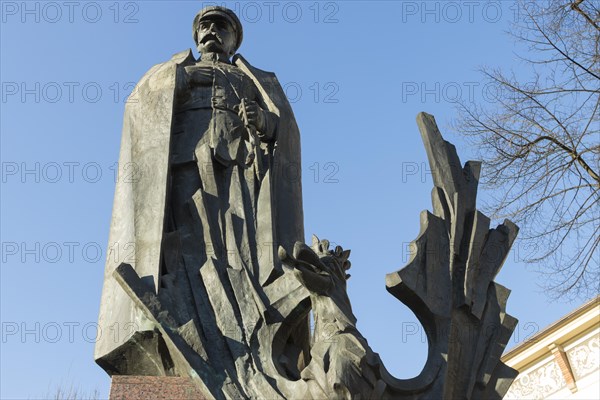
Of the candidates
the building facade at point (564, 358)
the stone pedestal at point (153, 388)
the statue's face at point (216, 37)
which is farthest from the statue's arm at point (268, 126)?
the building facade at point (564, 358)

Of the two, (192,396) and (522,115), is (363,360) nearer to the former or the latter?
(192,396)

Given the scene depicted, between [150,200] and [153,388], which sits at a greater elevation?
[150,200]

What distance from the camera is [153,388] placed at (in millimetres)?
6359

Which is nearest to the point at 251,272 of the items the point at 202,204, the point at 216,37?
the point at 202,204

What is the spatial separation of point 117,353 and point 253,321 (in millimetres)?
999

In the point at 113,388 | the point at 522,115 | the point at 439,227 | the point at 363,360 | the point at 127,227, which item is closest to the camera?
the point at 363,360

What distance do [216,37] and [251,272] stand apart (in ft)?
9.34

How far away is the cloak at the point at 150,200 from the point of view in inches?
276

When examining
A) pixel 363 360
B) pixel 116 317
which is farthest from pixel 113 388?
pixel 363 360

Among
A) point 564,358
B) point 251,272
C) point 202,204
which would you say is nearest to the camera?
point 251,272

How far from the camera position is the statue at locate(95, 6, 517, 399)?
627 centimetres

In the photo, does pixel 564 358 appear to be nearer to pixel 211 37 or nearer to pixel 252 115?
pixel 211 37

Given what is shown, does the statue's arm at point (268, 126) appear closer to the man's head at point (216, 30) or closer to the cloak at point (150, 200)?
the cloak at point (150, 200)

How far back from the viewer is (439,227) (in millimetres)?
6734
